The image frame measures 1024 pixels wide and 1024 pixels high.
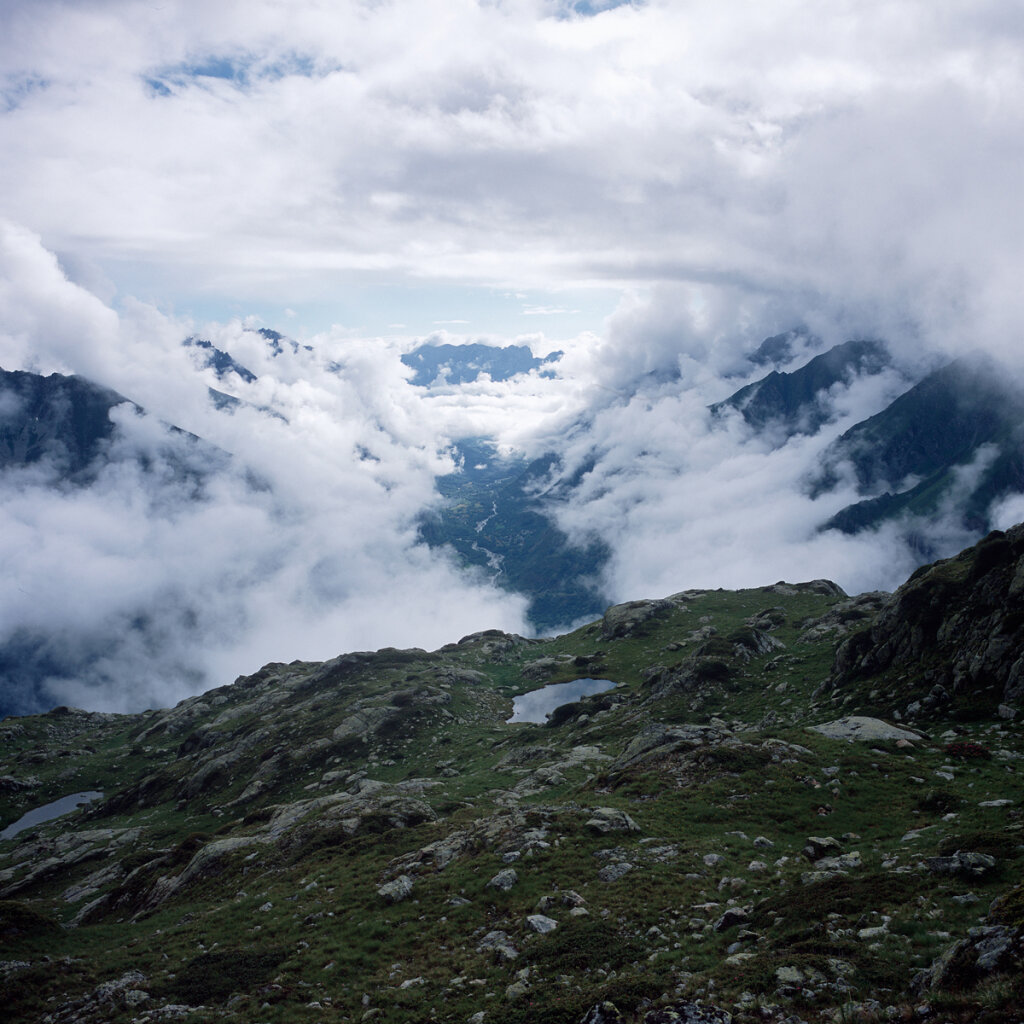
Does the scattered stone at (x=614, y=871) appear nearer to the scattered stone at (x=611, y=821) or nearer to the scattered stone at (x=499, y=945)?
the scattered stone at (x=611, y=821)

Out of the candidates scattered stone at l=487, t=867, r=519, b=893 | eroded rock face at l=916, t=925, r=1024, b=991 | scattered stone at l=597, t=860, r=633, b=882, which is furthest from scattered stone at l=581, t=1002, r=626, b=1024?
scattered stone at l=487, t=867, r=519, b=893

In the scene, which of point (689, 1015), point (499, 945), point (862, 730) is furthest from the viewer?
point (862, 730)

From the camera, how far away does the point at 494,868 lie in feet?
93.4

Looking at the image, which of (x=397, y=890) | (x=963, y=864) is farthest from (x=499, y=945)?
(x=963, y=864)

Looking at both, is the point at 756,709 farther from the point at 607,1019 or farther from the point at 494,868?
the point at 607,1019

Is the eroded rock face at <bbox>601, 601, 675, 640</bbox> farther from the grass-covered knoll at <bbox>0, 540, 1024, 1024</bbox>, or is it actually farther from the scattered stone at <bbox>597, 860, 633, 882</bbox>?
the scattered stone at <bbox>597, 860, 633, 882</bbox>

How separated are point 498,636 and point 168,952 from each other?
123 meters

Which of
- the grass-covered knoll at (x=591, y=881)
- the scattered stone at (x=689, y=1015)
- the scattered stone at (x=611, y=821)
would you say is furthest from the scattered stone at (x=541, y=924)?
the scattered stone at (x=689, y=1015)

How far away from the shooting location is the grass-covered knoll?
54.1 ft

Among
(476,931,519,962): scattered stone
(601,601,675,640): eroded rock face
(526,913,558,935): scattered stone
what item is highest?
(601,601,675,640): eroded rock face

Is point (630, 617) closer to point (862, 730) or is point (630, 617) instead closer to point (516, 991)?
point (862, 730)

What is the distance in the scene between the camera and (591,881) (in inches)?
1024

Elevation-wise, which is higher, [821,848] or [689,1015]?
[689,1015]

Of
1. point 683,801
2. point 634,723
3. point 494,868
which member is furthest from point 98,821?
point 683,801
